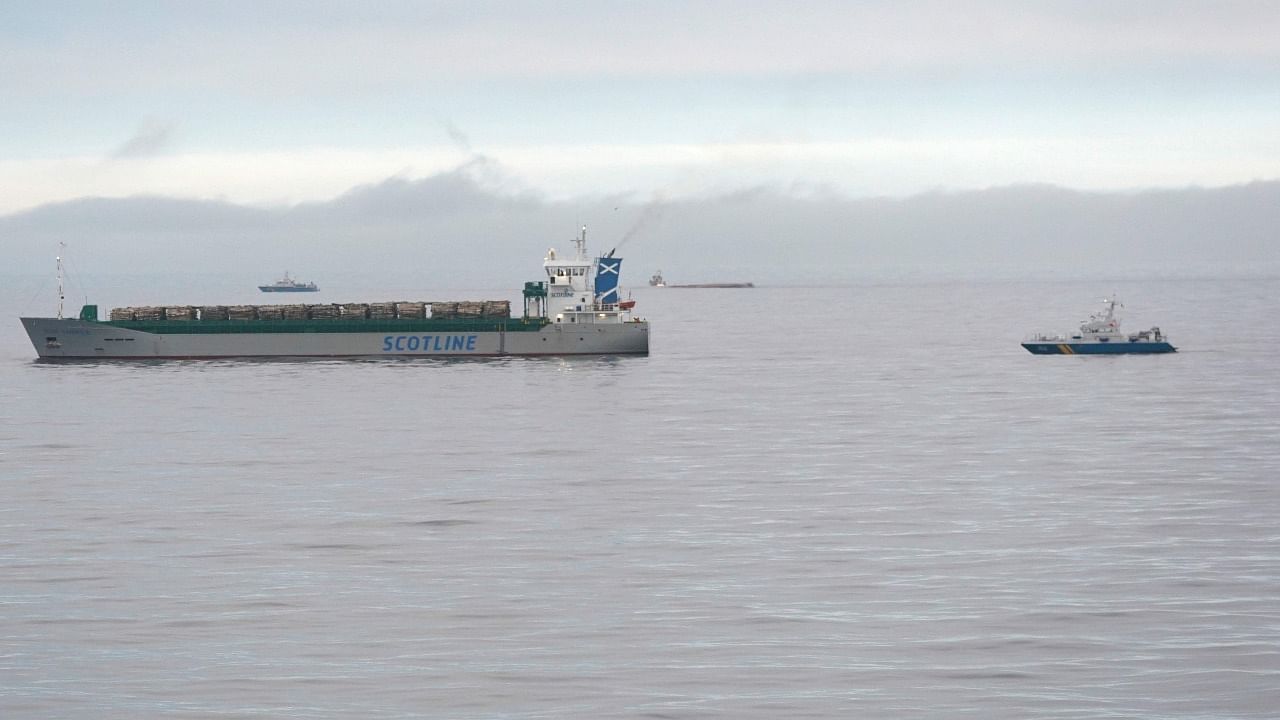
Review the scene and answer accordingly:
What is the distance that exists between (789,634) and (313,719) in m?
10.5

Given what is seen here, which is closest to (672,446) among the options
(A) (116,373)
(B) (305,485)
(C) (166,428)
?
(B) (305,485)

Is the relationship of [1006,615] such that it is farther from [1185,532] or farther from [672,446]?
[672,446]

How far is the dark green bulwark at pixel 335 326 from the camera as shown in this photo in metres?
125

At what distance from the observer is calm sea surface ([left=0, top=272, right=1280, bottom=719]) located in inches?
1064

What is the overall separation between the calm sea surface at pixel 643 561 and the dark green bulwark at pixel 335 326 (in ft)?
132

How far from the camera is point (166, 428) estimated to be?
2950 inches

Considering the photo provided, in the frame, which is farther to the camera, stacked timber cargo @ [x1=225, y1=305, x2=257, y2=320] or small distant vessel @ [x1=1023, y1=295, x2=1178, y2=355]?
stacked timber cargo @ [x1=225, y1=305, x2=257, y2=320]

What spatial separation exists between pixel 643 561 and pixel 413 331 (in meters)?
89.4

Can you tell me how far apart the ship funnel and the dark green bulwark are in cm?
547

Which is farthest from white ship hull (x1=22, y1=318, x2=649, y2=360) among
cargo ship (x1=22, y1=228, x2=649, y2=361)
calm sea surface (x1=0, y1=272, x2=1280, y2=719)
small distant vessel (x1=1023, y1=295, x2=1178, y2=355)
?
calm sea surface (x1=0, y1=272, x2=1280, y2=719)

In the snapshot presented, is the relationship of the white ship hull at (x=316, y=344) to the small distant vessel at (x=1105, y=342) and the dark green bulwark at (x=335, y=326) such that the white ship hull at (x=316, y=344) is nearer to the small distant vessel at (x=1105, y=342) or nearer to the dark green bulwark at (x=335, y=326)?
the dark green bulwark at (x=335, y=326)

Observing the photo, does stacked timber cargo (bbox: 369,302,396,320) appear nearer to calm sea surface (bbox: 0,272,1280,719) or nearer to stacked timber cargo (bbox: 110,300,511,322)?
stacked timber cargo (bbox: 110,300,511,322)

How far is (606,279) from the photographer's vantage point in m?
125

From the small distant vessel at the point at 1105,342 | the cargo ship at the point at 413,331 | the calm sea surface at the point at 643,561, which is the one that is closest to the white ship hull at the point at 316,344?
the cargo ship at the point at 413,331
